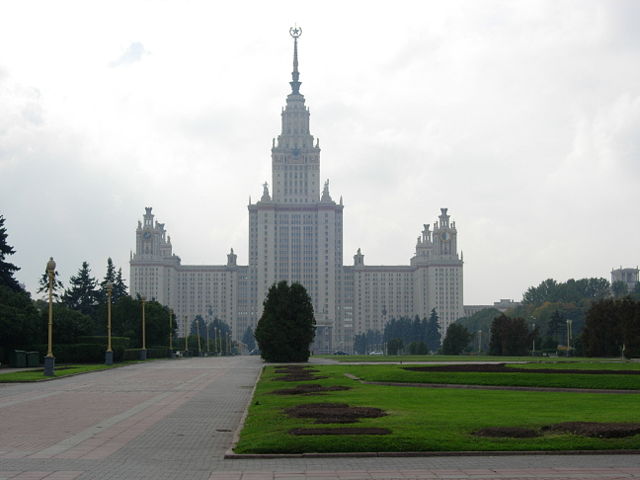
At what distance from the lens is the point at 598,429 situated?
51.6ft

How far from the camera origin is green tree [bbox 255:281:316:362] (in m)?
70.6

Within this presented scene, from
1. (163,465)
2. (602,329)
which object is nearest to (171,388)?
(163,465)

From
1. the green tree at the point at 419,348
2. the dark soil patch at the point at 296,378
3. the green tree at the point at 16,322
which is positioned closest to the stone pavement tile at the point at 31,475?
the dark soil patch at the point at 296,378

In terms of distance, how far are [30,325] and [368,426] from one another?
47488 mm

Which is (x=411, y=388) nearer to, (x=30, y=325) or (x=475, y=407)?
(x=475, y=407)

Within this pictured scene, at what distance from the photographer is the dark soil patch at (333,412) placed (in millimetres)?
18312

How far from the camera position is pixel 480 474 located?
12586 mm

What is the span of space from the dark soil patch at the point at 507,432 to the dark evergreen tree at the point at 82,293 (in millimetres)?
104785

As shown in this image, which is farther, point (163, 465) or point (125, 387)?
point (125, 387)

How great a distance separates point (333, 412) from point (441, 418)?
2560mm

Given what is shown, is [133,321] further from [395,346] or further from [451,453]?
[451,453]

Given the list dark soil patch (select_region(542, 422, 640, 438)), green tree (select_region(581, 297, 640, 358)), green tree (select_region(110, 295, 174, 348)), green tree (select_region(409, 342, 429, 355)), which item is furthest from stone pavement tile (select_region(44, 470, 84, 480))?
green tree (select_region(409, 342, 429, 355))

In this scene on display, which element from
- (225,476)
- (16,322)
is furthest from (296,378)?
(16,322)

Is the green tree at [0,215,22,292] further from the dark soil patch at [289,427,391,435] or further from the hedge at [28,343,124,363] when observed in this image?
the dark soil patch at [289,427,391,435]
